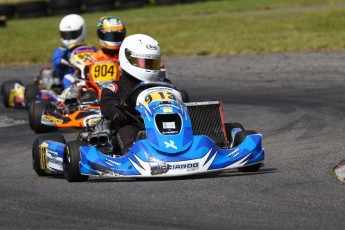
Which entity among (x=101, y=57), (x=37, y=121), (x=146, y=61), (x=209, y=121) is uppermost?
(x=146, y=61)

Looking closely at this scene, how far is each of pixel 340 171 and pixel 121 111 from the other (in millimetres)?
1950

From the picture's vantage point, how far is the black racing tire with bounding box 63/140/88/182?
7977mm

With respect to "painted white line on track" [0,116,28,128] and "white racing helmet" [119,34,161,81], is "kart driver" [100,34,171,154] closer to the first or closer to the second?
"white racing helmet" [119,34,161,81]

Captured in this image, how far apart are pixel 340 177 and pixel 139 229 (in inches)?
95.5

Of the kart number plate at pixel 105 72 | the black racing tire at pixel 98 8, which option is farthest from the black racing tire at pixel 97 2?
the kart number plate at pixel 105 72

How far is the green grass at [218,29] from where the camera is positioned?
70.0ft

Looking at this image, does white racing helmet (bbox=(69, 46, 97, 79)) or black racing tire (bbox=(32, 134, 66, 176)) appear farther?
white racing helmet (bbox=(69, 46, 97, 79))

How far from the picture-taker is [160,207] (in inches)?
262

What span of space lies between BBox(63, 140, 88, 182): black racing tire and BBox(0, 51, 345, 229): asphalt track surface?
4.0 inches

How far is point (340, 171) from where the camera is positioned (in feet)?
26.8

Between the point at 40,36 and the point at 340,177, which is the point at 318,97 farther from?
the point at 40,36

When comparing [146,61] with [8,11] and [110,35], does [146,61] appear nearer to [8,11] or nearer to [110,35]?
[110,35]

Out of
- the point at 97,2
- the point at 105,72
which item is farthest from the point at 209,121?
the point at 97,2

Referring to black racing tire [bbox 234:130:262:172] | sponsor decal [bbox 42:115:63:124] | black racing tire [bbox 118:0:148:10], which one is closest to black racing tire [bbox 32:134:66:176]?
black racing tire [bbox 234:130:262:172]
